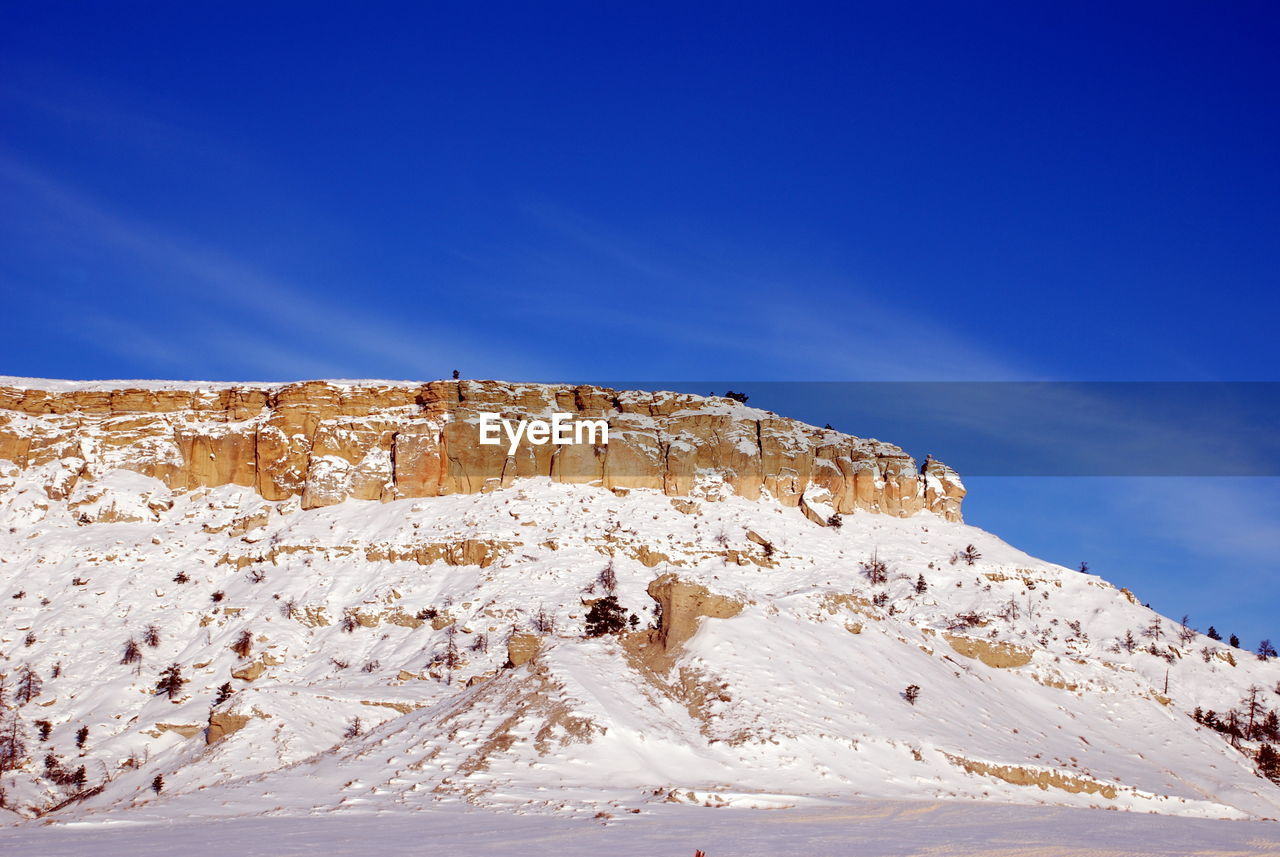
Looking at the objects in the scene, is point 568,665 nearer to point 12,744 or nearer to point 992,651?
point 992,651

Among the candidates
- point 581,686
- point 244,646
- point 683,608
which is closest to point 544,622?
point 244,646

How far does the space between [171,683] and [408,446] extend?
133 feet

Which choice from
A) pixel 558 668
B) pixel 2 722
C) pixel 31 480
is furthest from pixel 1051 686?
pixel 31 480

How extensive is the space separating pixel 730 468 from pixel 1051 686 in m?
54.1

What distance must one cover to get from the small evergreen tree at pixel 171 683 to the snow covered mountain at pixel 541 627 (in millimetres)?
442

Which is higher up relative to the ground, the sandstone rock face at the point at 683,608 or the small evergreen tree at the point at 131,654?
the sandstone rock face at the point at 683,608

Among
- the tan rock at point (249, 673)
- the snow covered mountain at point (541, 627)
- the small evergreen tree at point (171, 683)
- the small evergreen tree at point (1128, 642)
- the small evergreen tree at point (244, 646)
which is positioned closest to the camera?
the snow covered mountain at point (541, 627)

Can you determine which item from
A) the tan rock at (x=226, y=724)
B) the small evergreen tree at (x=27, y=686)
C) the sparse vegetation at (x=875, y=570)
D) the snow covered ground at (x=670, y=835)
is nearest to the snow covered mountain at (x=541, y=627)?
the tan rock at (x=226, y=724)

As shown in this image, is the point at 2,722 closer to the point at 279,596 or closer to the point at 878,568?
the point at 279,596

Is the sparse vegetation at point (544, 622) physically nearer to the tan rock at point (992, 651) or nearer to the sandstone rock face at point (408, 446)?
the tan rock at point (992, 651)

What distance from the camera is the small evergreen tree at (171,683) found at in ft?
238

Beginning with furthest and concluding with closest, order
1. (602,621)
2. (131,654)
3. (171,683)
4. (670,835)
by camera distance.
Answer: (131,654), (171,683), (602,621), (670,835)

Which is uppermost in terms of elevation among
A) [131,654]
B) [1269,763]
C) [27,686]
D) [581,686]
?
[581,686]

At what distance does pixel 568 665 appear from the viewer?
147ft
